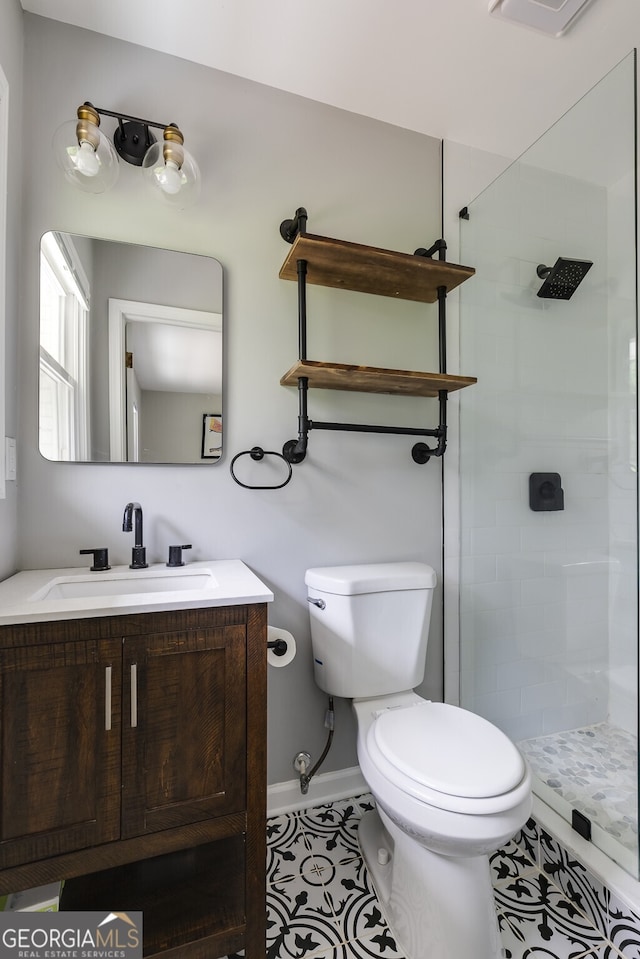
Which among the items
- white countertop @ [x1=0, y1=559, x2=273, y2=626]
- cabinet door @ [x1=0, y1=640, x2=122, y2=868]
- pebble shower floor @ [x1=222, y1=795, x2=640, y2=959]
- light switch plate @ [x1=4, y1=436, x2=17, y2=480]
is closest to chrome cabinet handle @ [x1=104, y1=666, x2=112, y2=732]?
cabinet door @ [x1=0, y1=640, x2=122, y2=868]

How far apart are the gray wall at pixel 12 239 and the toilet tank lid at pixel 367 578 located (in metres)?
0.88

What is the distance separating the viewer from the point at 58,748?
36.2 inches

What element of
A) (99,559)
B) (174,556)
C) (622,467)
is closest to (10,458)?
(99,559)

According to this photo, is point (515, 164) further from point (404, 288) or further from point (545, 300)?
point (404, 288)

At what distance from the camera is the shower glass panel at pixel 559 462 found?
4.39 ft

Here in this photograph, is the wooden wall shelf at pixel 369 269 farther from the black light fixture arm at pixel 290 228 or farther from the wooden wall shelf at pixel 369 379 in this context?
the wooden wall shelf at pixel 369 379

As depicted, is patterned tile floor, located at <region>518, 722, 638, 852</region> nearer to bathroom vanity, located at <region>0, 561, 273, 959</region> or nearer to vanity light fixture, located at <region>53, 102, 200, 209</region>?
bathroom vanity, located at <region>0, 561, 273, 959</region>

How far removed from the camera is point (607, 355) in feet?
4.75

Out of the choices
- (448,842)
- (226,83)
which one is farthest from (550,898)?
(226,83)

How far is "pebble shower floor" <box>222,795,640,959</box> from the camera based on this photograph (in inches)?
43.9

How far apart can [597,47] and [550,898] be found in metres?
2.53

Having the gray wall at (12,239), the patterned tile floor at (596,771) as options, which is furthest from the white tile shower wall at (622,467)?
the gray wall at (12,239)

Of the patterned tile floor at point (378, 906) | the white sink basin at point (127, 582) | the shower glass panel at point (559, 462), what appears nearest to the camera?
the patterned tile floor at point (378, 906)

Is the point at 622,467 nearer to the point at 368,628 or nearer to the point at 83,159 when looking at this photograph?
the point at 368,628
